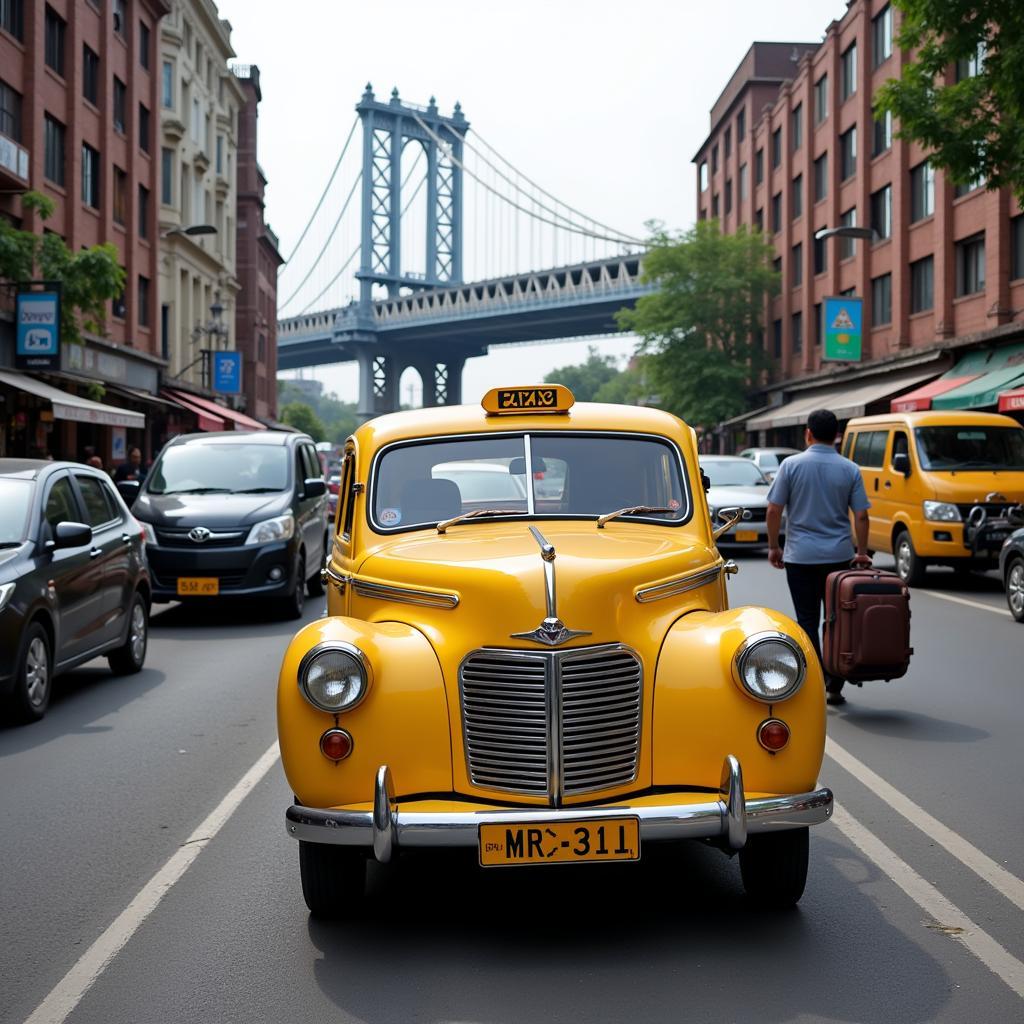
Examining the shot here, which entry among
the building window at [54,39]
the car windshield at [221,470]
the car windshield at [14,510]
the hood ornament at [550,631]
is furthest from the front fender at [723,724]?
the building window at [54,39]

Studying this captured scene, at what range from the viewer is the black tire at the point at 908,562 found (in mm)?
16312

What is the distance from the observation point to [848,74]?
46031mm

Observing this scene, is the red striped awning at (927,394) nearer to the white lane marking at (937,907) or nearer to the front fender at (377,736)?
the white lane marking at (937,907)

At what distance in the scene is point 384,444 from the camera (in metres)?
5.78

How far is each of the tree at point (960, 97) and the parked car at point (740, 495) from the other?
17.2ft

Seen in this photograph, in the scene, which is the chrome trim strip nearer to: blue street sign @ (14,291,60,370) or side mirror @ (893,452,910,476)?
side mirror @ (893,452,910,476)

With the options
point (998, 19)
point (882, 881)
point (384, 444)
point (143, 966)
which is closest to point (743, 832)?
point (882, 881)

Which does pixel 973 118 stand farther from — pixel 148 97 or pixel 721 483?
pixel 148 97

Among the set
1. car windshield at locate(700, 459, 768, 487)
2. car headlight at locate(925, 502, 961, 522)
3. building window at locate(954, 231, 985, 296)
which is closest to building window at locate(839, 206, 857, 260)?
building window at locate(954, 231, 985, 296)

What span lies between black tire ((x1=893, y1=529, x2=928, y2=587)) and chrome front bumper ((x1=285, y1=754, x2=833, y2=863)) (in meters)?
12.5

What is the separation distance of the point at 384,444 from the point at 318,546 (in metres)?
9.48

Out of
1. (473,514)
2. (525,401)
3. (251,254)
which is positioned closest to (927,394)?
(525,401)

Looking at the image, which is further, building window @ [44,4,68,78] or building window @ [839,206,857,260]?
building window @ [839,206,857,260]

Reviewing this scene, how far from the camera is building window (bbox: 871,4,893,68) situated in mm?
41469
